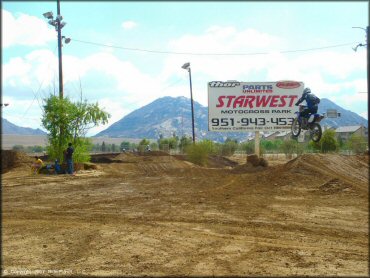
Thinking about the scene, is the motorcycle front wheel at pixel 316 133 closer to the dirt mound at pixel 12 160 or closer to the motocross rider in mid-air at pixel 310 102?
the motocross rider in mid-air at pixel 310 102

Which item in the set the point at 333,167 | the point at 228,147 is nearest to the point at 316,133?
the point at 333,167

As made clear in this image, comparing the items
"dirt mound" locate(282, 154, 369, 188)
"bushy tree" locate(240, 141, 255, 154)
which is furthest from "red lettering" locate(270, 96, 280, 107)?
"bushy tree" locate(240, 141, 255, 154)

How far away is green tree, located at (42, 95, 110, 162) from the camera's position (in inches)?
1159

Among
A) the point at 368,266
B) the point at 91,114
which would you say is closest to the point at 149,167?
the point at 91,114

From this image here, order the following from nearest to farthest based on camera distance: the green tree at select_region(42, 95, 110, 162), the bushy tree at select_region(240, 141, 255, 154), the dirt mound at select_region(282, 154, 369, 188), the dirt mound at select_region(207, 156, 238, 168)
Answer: the dirt mound at select_region(282, 154, 369, 188)
the green tree at select_region(42, 95, 110, 162)
the dirt mound at select_region(207, 156, 238, 168)
the bushy tree at select_region(240, 141, 255, 154)

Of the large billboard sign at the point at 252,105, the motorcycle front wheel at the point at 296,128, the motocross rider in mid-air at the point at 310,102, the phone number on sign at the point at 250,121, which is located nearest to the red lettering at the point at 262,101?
the large billboard sign at the point at 252,105

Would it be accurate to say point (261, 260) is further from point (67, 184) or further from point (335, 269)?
point (67, 184)

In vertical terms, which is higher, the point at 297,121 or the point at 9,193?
the point at 297,121

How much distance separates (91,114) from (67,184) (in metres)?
9.90

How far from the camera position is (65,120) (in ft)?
96.9

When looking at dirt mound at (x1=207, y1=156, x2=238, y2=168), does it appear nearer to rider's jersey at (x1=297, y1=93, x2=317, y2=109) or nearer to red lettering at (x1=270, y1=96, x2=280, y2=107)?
red lettering at (x1=270, y1=96, x2=280, y2=107)

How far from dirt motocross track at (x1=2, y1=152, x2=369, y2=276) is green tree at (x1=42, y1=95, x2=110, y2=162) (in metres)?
8.62

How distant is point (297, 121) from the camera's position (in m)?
8.80

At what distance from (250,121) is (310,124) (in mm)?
21965
